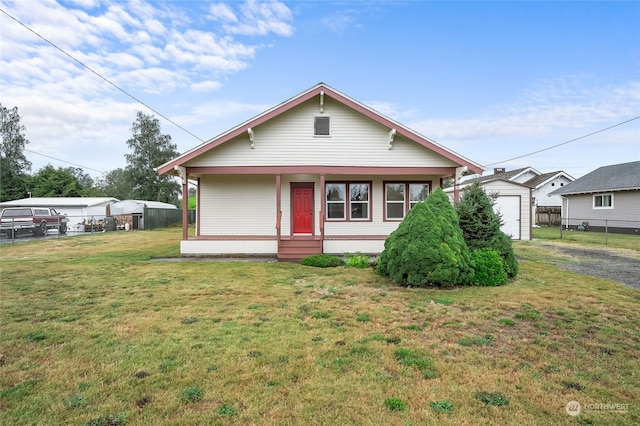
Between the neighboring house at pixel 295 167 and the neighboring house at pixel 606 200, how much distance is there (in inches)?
672

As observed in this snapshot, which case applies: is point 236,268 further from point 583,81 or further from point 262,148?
point 583,81

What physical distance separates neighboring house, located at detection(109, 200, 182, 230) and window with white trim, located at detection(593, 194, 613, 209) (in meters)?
36.3

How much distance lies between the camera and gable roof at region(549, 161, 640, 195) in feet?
72.8

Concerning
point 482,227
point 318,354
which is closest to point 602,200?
point 482,227

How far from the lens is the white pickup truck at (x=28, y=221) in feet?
69.1

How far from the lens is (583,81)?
1997 cm

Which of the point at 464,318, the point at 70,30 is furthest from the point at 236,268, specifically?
the point at 70,30

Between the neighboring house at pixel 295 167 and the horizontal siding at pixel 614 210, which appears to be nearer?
the neighboring house at pixel 295 167

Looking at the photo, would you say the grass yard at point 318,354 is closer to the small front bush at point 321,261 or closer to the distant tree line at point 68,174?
the small front bush at point 321,261

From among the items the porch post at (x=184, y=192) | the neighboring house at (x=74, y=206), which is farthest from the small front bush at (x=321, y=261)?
the neighboring house at (x=74, y=206)

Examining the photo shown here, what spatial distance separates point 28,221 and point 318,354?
26334mm

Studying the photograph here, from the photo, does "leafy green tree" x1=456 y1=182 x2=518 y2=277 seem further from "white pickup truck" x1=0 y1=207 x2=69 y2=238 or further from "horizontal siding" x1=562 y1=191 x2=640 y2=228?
"white pickup truck" x1=0 y1=207 x2=69 y2=238

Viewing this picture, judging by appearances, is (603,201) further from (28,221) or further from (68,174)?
(68,174)

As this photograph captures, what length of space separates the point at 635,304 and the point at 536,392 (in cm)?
471
